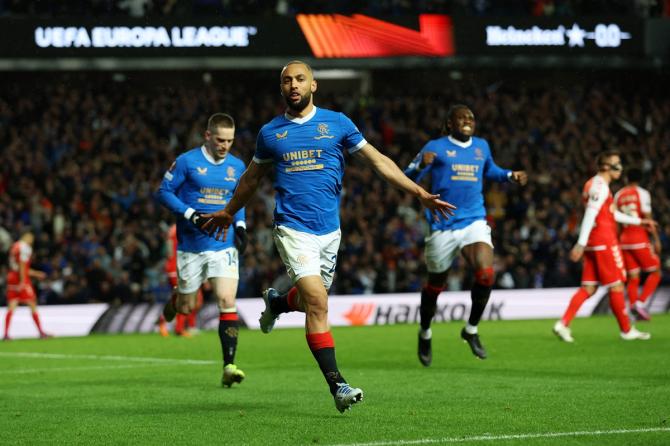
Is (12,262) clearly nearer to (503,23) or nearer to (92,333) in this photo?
(92,333)

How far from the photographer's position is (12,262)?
2094 cm

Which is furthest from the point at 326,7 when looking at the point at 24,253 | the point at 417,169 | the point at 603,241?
the point at 417,169

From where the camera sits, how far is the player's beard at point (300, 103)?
853 cm

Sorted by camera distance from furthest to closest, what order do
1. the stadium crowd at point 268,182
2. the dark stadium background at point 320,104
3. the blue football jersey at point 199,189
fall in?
1. the dark stadium background at point 320,104
2. the stadium crowd at point 268,182
3. the blue football jersey at point 199,189

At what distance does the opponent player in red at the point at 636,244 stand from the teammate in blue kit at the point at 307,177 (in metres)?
10.9

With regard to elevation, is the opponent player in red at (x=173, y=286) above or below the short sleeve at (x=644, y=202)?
below

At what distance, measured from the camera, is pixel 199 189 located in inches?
460

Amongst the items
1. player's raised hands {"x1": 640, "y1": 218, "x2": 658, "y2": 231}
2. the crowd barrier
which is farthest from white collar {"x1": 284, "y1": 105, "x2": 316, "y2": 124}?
the crowd barrier

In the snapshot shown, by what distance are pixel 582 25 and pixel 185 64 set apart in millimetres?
10372

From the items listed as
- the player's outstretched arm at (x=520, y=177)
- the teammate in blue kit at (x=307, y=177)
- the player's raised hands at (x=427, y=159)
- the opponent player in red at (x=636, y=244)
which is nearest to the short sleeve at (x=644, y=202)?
the opponent player in red at (x=636, y=244)

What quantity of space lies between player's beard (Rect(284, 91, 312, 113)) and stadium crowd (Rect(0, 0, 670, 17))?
20756mm

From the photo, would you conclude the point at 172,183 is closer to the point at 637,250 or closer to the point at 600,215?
the point at 600,215

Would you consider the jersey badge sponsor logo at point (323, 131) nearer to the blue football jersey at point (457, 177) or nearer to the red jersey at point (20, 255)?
the blue football jersey at point (457, 177)

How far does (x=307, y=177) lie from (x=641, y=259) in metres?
12.4
